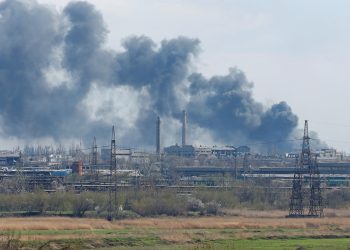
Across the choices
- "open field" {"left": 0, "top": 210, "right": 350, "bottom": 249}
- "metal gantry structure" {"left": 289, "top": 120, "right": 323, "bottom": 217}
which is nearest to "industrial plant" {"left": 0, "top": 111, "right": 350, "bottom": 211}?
"metal gantry structure" {"left": 289, "top": 120, "right": 323, "bottom": 217}

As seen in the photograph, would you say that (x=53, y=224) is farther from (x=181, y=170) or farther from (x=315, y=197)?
(x=181, y=170)

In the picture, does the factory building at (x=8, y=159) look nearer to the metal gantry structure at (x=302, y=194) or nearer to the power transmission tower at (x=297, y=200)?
the metal gantry structure at (x=302, y=194)

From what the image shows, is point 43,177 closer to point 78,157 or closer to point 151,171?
point 151,171

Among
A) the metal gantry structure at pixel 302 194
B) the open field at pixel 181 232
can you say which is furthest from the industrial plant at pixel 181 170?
the open field at pixel 181 232

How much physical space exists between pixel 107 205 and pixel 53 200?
9.87 feet

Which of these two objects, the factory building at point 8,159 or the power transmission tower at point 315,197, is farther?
the factory building at point 8,159

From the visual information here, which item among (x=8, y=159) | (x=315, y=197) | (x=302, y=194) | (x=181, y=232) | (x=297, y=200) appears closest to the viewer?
(x=181, y=232)

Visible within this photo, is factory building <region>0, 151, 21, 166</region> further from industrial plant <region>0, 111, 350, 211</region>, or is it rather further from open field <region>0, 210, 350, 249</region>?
open field <region>0, 210, 350, 249</region>

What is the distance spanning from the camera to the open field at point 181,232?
32.6 m

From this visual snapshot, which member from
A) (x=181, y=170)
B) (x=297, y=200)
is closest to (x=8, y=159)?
(x=181, y=170)

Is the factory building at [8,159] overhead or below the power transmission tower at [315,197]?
overhead

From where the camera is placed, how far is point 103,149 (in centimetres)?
11650

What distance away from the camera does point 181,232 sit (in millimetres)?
37406

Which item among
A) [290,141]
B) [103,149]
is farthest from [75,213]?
[290,141]
